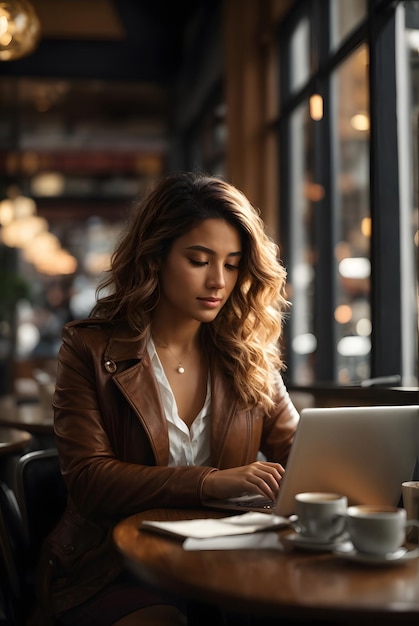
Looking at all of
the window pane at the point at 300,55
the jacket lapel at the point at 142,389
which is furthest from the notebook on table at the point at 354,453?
the window pane at the point at 300,55

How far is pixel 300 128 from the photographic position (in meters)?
6.26

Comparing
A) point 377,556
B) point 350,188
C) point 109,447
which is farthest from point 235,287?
point 350,188

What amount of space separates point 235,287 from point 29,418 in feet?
6.43

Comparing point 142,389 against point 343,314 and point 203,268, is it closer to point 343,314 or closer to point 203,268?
point 203,268

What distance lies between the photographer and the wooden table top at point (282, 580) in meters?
1.22

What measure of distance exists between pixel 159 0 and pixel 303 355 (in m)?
3.79

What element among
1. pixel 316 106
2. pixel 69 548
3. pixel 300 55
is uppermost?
pixel 300 55

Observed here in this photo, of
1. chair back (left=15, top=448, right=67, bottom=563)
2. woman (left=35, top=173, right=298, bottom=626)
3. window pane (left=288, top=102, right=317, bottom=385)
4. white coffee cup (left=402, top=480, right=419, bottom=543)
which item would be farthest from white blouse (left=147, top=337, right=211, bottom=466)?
window pane (left=288, top=102, right=317, bottom=385)

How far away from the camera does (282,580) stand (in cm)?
135

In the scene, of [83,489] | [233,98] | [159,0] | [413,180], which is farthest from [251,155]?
[83,489]

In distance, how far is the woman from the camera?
1911 millimetres

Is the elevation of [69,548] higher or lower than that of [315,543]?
lower

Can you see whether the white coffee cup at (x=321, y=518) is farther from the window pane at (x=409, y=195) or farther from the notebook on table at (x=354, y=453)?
the window pane at (x=409, y=195)

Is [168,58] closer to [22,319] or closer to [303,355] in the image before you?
[22,319]
